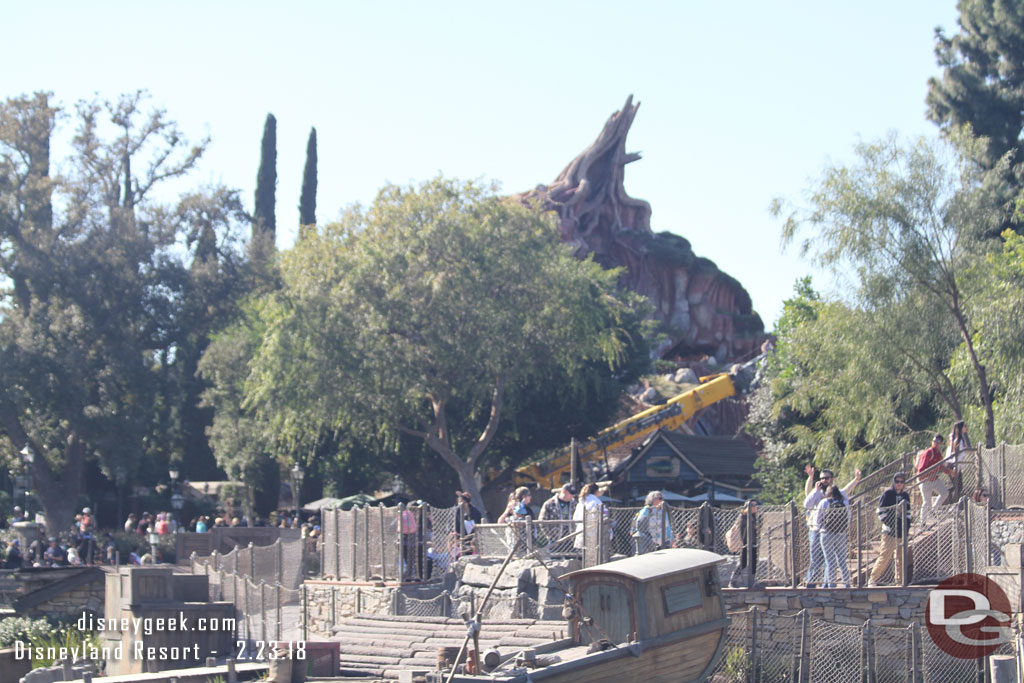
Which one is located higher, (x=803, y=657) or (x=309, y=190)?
(x=309, y=190)

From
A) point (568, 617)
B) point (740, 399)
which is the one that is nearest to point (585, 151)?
point (740, 399)

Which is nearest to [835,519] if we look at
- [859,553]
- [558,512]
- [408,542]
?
A: [859,553]

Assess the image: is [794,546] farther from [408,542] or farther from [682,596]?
[408,542]

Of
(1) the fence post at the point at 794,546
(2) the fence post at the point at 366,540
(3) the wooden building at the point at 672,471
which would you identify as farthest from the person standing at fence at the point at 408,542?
(3) the wooden building at the point at 672,471

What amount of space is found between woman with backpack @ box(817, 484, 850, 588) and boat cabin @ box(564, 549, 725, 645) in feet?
8.42

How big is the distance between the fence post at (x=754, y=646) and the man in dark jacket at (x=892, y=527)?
2.02 meters

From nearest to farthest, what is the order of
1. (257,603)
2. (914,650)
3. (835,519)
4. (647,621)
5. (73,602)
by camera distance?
1. (647,621)
2. (914,650)
3. (835,519)
4. (257,603)
5. (73,602)

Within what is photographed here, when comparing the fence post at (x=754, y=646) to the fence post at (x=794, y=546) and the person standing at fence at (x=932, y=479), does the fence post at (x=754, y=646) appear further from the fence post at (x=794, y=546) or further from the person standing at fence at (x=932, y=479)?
the person standing at fence at (x=932, y=479)

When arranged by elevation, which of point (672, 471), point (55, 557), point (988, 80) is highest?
point (988, 80)

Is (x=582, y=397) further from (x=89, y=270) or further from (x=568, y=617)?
(x=568, y=617)

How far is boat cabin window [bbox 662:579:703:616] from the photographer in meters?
16.8

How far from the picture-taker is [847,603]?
19359 millimetres

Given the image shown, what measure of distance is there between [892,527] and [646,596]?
4.71m

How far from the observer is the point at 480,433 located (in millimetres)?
45250
